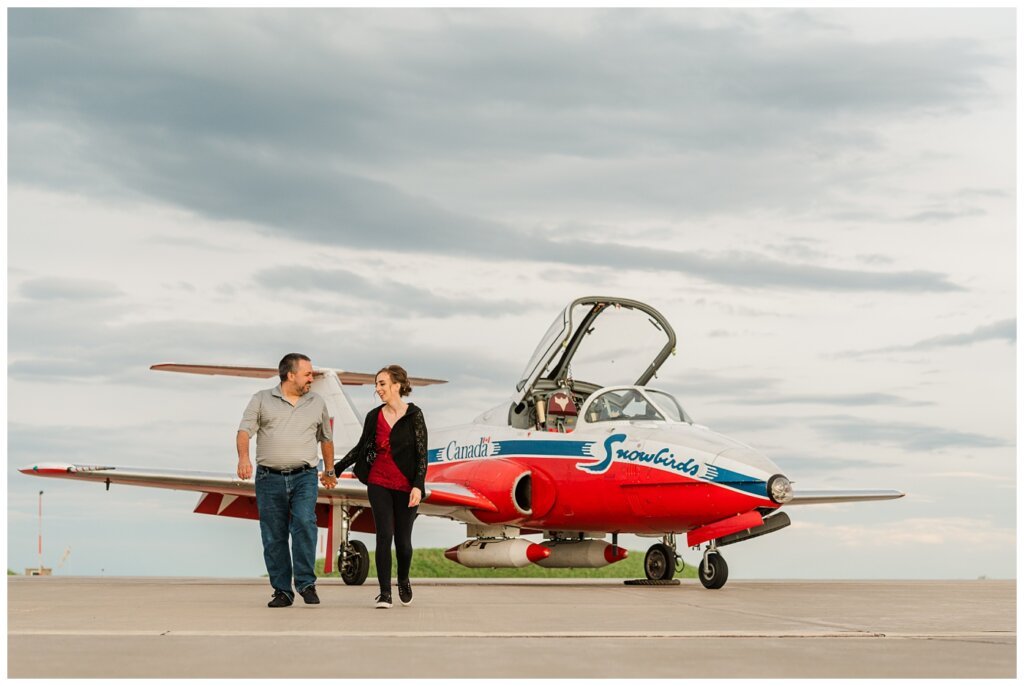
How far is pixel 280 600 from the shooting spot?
10188mm

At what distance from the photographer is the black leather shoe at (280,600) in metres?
10.1

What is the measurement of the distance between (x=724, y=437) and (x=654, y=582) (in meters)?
2.48

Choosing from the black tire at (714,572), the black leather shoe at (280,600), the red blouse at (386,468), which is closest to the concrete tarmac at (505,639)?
the black leather shoe at (280,600)

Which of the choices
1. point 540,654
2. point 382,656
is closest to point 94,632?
point 382,656

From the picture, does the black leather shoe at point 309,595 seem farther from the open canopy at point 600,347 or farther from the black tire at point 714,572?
the open canopy at point 600,347

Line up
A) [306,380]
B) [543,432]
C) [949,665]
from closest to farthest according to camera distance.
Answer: [949,665] → [306,380] → [543,432]

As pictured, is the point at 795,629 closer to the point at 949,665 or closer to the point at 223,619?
the point at 949,665

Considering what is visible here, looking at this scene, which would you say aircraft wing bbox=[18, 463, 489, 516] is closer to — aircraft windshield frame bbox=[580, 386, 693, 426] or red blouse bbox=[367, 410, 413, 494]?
aircraft windshield frame bbox=[580, 386, 693, 426]

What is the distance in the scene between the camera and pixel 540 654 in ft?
19.6

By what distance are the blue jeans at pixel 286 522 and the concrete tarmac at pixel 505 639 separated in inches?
12.1

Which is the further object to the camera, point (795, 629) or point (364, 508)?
point (364, 508)

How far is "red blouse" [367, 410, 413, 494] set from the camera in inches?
398

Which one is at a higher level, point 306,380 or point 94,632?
point 306,380

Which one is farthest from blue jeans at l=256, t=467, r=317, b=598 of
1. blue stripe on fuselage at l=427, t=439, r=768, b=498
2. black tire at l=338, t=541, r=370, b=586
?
black tire at l=338, t=541, r=370, b=586
